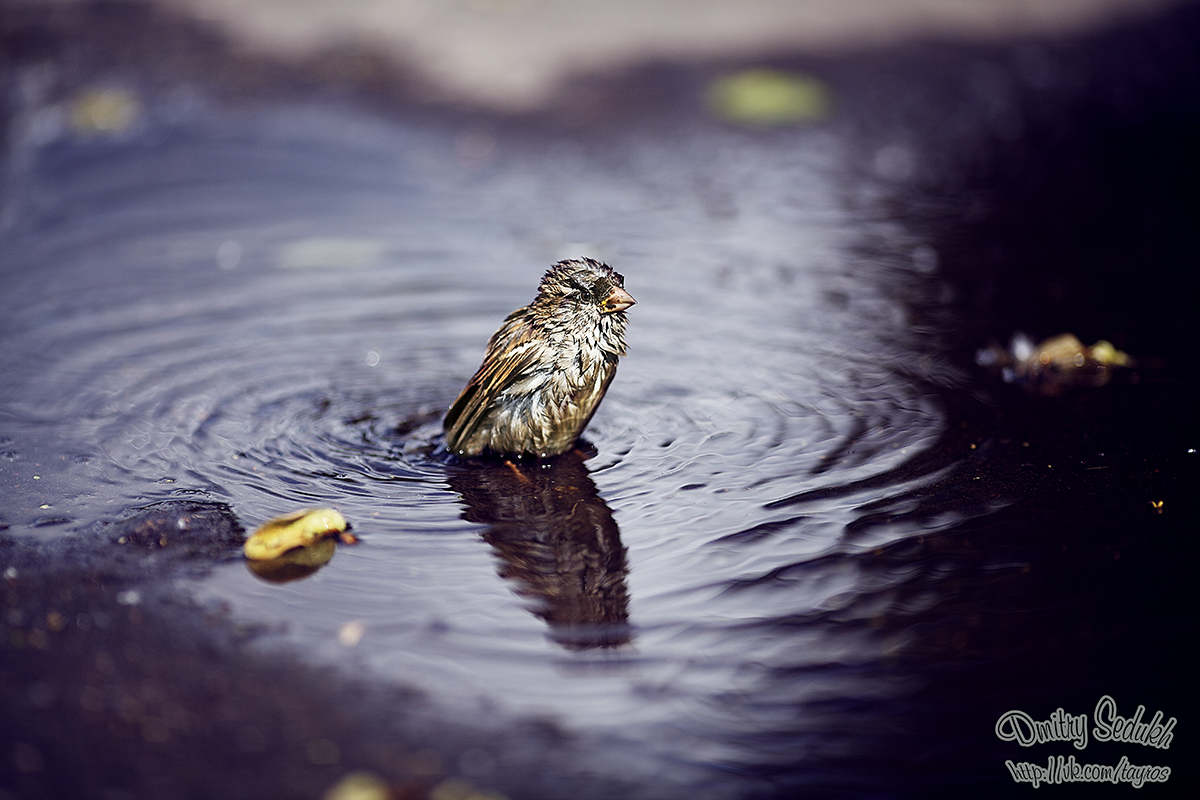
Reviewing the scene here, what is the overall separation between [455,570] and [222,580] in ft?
2.68

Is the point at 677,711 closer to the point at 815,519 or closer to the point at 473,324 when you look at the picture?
the point at 815,519

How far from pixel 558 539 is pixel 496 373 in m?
→ 0.82

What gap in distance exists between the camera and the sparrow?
433cm

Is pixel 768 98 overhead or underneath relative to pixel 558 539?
overhead

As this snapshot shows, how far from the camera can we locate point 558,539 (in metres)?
4.00

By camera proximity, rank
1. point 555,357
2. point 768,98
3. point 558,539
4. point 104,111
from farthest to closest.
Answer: point 768,98 → point 104,111 → point 555,357 → point 558,539

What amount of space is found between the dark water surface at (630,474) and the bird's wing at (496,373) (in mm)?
205

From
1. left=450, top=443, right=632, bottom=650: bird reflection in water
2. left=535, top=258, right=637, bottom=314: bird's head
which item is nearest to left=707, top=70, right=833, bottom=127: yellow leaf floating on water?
left=535, top=258, right=637, bottom=314: bird's head

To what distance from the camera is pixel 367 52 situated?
35.6 ft

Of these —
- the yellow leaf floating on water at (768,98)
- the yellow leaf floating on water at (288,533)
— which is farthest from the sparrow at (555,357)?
the yellow leaf floating on water at (768,98)

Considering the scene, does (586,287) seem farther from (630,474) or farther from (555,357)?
(630,474)

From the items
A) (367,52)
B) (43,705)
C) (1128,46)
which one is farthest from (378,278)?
(1128,46)

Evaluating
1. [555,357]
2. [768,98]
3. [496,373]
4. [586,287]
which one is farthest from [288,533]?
[768,98]

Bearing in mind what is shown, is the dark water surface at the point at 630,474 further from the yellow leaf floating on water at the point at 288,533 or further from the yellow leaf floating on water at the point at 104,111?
the yellow leaf floating on water at the point at 104,111
